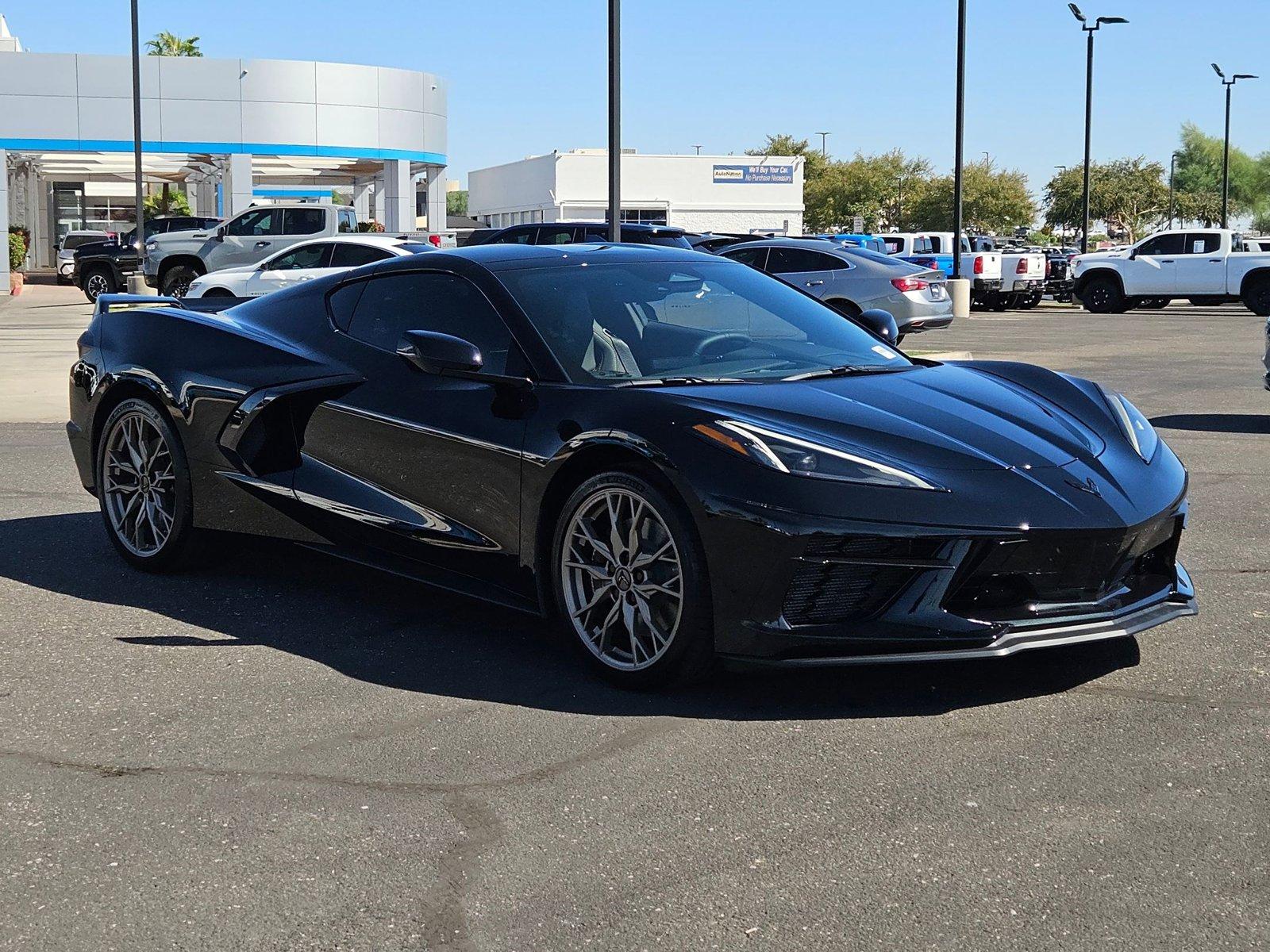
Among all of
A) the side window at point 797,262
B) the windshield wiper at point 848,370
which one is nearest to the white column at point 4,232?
the side window at point 797,262

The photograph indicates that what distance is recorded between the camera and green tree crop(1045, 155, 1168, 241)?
9612 centimetres

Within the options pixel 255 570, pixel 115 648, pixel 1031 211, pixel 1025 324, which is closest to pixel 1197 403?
pixel 255 570

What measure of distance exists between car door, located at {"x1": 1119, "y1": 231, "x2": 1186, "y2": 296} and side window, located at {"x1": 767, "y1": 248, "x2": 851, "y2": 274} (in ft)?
45.8

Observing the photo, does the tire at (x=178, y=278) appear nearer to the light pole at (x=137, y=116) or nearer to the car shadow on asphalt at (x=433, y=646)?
the light pole at (x=137, y=116)

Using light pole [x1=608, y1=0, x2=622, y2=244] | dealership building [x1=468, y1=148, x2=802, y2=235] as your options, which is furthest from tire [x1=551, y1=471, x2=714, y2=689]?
dealership building [x1=468, y1=148, x2=802, y2=235]

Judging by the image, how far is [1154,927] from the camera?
3100 mm

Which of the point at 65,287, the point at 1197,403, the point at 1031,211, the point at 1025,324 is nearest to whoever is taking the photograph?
the point at 1197,403

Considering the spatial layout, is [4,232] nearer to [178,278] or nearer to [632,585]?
[178,278]

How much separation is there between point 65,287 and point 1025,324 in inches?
1086

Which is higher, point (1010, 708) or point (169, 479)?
point (169, 479)

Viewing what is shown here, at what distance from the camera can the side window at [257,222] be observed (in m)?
29.0

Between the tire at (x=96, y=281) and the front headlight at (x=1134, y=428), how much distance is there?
3303 cm

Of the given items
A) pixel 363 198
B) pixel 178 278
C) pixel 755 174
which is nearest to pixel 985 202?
pixel 755 174

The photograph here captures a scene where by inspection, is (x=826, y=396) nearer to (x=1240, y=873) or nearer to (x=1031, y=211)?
(x=1240, y=873)
